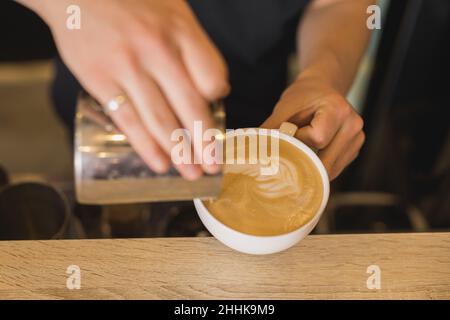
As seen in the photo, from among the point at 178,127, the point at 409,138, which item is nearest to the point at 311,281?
the point at 178,127

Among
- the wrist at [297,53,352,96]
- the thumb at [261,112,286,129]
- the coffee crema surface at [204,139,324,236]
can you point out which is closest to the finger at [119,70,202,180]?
the coffee crema surface at [204,139,324,236]

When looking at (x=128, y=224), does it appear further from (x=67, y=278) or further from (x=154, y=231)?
(x=67, y=278)

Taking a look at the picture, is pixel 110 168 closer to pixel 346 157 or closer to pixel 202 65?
pixel 202 65

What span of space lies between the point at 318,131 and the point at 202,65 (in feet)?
0.78

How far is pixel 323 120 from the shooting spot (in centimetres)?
65

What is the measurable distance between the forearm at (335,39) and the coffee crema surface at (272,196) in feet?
0.76

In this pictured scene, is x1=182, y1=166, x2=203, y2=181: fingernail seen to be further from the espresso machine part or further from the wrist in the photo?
the wrist

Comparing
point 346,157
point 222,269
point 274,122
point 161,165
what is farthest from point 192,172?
point 346,157

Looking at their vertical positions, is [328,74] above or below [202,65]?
below

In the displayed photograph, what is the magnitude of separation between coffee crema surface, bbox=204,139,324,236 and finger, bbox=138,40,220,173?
0.33 ft

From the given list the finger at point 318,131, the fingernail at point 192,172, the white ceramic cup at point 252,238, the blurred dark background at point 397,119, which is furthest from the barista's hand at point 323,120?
the blurred dark background at point 397,119

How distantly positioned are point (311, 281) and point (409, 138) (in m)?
1.03

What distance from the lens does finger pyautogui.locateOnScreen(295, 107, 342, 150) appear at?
649 mm

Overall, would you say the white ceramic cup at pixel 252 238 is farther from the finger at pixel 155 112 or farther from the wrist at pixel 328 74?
the wrist at pixel 328 74
